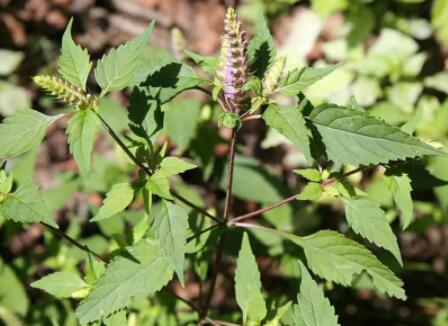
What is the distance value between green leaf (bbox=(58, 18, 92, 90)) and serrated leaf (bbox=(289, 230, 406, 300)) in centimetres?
115

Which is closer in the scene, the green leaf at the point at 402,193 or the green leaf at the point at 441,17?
the green leaf at the point at 402,193

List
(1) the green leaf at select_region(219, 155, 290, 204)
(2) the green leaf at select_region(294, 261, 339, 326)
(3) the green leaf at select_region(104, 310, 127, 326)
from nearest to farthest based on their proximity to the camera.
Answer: (2) the green leaf at select_region(294, 261, 339, 326) → (3) the green leaf at select_region(104, 310, 127, 326) → (1) the green leaf at select_region(219, 155, 290, 204)

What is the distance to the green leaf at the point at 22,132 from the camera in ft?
6.20

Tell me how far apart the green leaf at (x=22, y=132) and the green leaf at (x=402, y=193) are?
1341mm

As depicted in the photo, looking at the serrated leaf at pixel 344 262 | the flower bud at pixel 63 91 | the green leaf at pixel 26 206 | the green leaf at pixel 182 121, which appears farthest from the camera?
the green leaf at pixel 182 121

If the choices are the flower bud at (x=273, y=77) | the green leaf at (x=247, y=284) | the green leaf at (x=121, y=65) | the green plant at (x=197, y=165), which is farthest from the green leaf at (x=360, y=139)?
the green leaf at (x=121, y=65)

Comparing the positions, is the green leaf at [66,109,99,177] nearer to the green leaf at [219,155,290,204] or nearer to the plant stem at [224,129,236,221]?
the plant stem at [224,129,236,221]

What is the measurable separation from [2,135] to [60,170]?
2935 millimetres

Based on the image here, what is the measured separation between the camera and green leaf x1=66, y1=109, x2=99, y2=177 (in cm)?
178

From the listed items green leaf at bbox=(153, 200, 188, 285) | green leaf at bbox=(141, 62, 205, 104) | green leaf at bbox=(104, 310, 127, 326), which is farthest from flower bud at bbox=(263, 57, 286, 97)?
green leaf at bbox=(104, 310, 127, 326)

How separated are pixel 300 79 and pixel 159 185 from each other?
0.67 meters

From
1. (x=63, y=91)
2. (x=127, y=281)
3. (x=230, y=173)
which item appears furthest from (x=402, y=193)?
(x=63, y=91)

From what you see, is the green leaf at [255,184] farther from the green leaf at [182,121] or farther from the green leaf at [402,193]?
the green leaf at [402,193]

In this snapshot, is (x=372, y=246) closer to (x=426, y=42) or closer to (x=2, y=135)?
(x=426, y=42)
